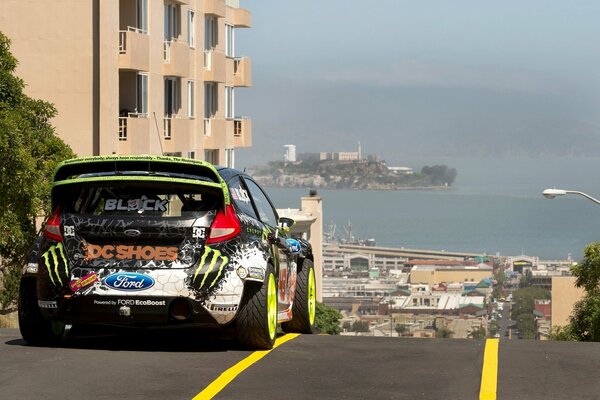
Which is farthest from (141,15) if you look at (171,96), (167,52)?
(171,96)

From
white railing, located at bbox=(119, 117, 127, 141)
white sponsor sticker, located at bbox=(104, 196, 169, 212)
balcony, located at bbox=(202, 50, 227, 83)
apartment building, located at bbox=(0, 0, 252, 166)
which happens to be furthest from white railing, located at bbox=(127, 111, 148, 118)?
white sponsor sticker, located at bbox=(104, 196, 169, 212)

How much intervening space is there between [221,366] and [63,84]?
3333 centimetres

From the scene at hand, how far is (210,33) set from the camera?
5606cm

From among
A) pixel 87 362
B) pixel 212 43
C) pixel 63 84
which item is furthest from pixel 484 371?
pixel 212 43

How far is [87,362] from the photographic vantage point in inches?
416

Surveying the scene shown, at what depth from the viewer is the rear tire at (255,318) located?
11.4m

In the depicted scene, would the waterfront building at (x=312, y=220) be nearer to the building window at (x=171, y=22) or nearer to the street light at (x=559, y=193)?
the building window at (x=171, y=22)

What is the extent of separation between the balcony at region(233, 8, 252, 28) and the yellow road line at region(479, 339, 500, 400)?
48327 millimetres

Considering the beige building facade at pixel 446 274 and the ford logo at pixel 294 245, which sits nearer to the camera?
the ford logo at pixel 294 245

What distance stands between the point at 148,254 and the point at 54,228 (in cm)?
83

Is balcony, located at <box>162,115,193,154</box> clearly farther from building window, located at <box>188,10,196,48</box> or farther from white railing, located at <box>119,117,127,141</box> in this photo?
white railing, located at <box>119,117,127,141</box>

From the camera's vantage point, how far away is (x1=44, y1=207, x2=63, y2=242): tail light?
1128 cm

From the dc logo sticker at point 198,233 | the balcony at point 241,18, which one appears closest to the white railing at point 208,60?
the balcony at point 241,18

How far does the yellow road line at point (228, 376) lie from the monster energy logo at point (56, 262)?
5.25 ft
